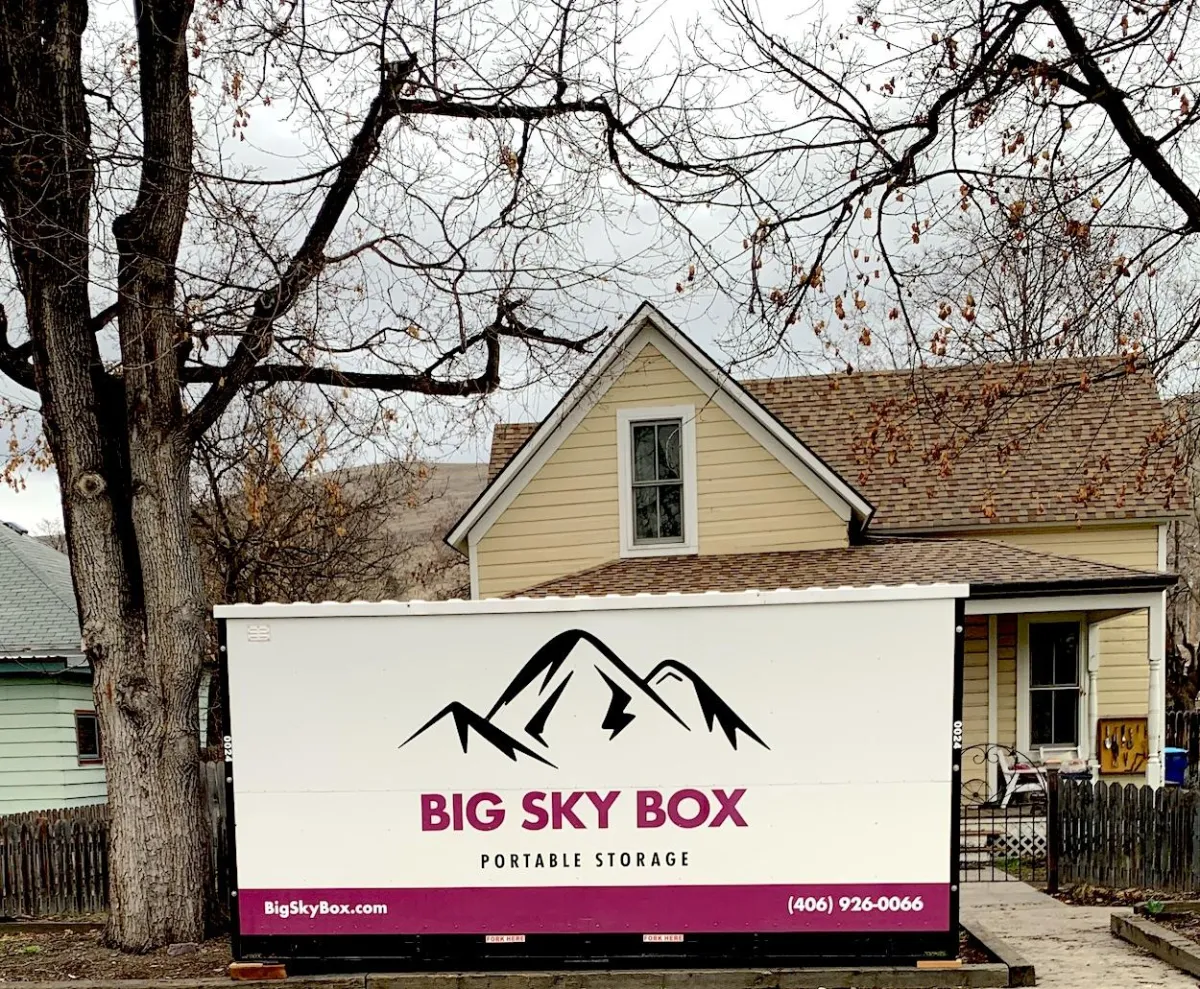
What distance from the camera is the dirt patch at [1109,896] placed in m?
13.1

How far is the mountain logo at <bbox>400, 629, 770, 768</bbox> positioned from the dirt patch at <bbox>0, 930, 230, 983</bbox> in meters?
2.94

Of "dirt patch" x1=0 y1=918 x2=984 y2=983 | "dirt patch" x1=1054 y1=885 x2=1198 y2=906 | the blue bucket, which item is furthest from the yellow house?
"dirt patch" x1=0 y1=918 x2=984 y2=983

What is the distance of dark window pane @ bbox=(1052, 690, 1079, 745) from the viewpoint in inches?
767

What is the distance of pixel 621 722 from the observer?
9086 millimetres

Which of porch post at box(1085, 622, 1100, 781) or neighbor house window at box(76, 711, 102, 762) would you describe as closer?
porch post at box(1085, 622, 1100, 781)

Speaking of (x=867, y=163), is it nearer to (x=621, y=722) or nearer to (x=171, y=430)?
(x=621, y=722)

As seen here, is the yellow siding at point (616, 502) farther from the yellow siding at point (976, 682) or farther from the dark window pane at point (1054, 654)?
the dark window pane at point (1054, 654)

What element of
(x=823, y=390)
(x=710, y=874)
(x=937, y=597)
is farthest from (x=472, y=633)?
(x=823, y=390)

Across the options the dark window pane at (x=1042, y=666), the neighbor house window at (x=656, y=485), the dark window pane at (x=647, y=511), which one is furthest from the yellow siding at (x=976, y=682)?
the dark window pane at (x=647, y=511)

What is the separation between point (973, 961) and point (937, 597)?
2.95 metres

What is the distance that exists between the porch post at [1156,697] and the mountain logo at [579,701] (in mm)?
10420

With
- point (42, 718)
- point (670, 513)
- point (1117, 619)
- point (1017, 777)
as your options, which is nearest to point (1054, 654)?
point (1117, 619)

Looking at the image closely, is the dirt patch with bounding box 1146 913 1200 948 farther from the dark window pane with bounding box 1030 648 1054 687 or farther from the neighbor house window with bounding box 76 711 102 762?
the neighbor house window with bounding box 76 711 102 762

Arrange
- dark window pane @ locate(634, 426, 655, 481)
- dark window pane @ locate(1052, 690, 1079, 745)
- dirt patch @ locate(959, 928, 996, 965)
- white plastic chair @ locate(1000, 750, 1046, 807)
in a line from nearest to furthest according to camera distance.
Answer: dirt patch @ locate(959, 928, 996, 965) → white plastic chair @ locate(1000, 750, 1046, 807) → dark window pane @ locate(634, 426, 655, 481) → dark window pane @ locate(1052, 690, 1079, 745)
